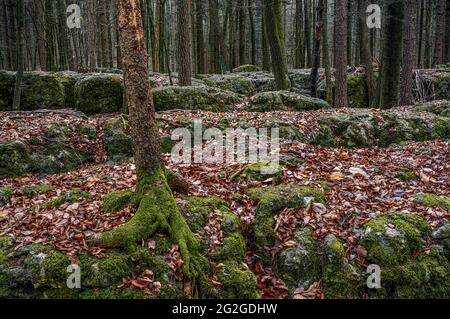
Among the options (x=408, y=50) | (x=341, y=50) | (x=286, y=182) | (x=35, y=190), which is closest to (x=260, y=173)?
(x=286, y=182)

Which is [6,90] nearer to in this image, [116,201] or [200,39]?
[116,201]

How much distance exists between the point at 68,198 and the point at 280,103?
798 centimetres

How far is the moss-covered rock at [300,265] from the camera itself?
15.1 feet

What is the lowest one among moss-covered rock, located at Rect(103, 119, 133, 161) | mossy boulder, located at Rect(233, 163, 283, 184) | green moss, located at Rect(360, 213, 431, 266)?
green moss, located at Rect(360, 213, 431, 266)

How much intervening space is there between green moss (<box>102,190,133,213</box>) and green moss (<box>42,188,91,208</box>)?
47 centimetres

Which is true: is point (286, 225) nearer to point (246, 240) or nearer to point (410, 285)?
point (246, 240)

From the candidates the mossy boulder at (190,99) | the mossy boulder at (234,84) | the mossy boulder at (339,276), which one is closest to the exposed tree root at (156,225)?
the mossy boulder at (339,276)

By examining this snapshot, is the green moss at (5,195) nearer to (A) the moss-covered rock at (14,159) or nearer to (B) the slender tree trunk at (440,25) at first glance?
(A) the moss-covered rock at (14,159)

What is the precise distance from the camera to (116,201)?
5.20 m

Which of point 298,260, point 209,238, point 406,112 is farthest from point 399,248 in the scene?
point 406,112

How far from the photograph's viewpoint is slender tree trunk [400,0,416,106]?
1153cm

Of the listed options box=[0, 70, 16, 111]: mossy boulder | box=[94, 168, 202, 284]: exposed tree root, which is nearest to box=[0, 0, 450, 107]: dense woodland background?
box=[0, 70, 16, 111]: mossy boulder

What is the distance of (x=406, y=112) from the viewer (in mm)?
10531

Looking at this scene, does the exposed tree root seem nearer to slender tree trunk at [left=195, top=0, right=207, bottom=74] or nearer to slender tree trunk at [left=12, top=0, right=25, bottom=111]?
slender tree trunk at [left=12, top=0, right=25, bottom=111]
